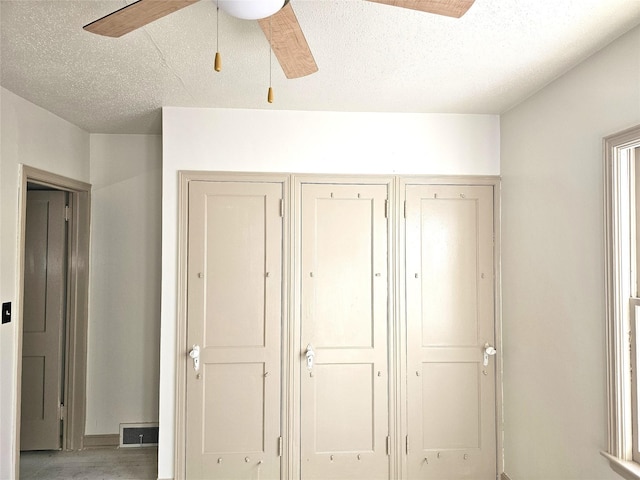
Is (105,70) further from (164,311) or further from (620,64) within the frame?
(620,64)

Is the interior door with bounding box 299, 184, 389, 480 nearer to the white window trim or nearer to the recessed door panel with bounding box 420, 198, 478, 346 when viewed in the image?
the recessed door panel with bounding box 420, 198, 478, 346

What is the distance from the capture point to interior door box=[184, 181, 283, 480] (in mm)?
2643

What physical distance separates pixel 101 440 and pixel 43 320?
3.48 ft

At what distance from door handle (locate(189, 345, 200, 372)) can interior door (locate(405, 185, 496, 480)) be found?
54.5 inches

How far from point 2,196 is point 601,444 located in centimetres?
336

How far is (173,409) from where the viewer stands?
8.63 feet

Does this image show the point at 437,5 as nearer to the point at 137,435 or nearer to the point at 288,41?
the point at 288,41

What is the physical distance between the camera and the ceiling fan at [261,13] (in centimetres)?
119

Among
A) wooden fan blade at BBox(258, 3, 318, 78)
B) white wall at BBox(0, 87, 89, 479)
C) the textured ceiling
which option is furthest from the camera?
Result: white wall at BBox(0, 87, 89, 479)

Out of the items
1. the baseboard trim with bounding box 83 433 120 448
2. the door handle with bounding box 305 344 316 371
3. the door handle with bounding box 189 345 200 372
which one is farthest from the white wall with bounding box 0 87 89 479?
the door handle with bounding box 305 344 316 371

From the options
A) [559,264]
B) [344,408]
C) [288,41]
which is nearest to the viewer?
[288,41]

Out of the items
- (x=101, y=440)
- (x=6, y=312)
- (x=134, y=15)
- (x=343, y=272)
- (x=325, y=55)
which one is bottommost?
(x=101, y=440)

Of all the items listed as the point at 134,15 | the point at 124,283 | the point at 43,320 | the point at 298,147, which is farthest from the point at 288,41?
the point at 43,320

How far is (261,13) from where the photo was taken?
1273 millimetres
